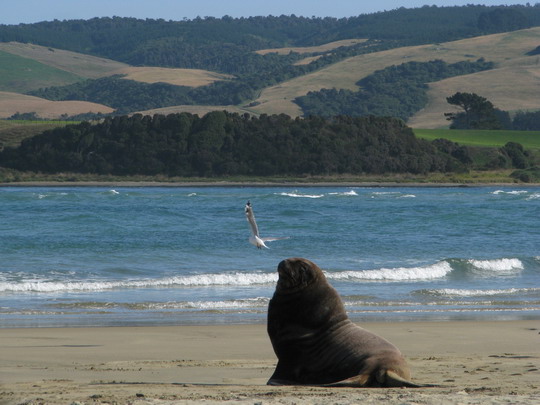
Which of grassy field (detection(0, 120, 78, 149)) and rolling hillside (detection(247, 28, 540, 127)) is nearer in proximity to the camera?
grassy field (detection(0, 120, 78, 149))

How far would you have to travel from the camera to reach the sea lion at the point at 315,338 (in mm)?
7887

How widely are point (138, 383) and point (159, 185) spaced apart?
77.5 m

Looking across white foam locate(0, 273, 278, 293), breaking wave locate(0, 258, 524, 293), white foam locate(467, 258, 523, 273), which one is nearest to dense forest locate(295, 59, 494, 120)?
white foam locate(467, 258, 523, 273)

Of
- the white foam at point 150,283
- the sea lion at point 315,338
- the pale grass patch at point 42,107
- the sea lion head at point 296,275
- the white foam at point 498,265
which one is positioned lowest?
the white foam at point 498,265

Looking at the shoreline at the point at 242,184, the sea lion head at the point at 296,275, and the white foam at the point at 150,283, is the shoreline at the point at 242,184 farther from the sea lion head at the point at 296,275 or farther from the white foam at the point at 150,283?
the sea lion head at the point at 296,275

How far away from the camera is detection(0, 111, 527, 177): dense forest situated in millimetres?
92625

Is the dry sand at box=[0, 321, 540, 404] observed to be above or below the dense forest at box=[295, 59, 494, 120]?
below

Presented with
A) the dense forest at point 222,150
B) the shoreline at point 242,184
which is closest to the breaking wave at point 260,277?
the shoreline at point 242,184

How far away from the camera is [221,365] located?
982cm

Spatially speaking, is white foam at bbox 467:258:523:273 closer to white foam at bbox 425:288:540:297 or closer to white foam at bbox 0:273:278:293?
white foam at bbox 425:288:540:297

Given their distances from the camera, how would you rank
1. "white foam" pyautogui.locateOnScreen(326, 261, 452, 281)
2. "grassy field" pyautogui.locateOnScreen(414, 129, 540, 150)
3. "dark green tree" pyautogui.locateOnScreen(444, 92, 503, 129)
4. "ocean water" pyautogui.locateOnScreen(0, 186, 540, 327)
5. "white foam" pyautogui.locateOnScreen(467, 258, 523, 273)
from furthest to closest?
1. "dark green tree" pyautogui.locateOnScreen(444, 92, 503, 129)
2. "grassy field" pyautogui.locateOnScreen(414, 129, 540, 150)
3. "white foam" pyautogui.locateOnScreen(467, 258, 523, 273)
4. "white foam" pyautogui.locateOnScreen(326, 261, 452, 281)
5. "ocean water" pyautogui.locateOnScreen(0, 186, 540, 327)

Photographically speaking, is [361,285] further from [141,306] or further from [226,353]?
[226,353]

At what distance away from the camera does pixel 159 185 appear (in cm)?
8538

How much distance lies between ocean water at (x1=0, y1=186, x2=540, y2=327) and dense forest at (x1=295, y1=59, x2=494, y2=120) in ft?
413
